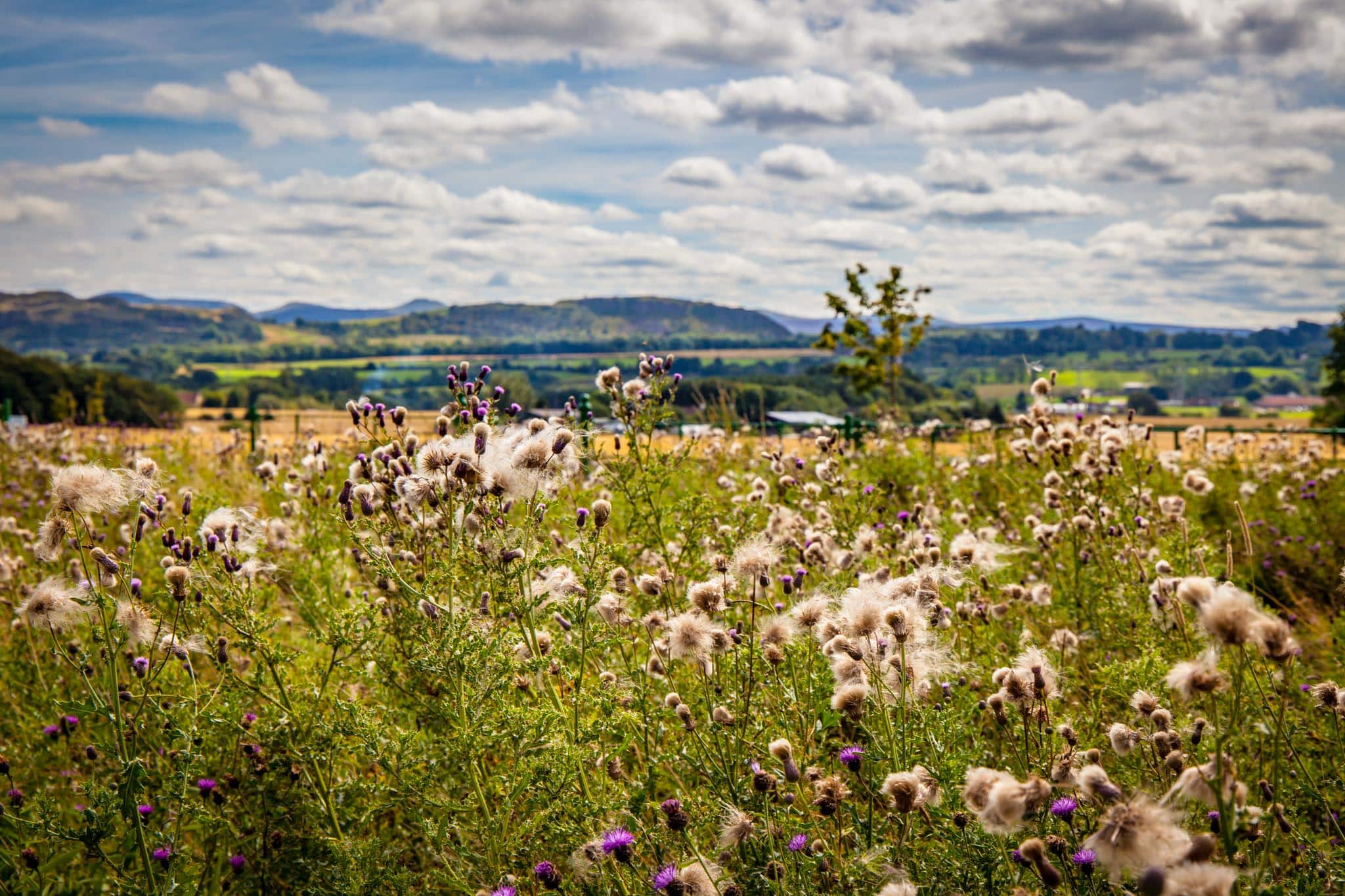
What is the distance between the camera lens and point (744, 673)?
3941 millimetres

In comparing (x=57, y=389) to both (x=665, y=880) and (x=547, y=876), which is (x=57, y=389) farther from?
(x=665, y=880)

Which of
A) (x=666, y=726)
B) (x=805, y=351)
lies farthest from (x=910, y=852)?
(x=805, y=351)

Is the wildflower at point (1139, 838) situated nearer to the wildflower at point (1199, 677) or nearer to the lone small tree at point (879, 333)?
the wildflower at point (1199, 677)

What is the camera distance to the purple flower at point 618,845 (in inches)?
103

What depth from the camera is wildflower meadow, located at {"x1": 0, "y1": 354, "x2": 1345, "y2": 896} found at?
2.73m

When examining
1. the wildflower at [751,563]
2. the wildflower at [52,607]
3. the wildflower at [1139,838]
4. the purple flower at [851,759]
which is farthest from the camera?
the wildflower at [751,563]

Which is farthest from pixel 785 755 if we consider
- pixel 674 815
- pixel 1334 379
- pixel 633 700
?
pixel 1334 379

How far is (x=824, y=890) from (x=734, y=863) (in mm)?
338

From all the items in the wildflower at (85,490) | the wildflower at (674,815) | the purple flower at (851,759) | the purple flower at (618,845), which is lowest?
the purple flower at (618,845)

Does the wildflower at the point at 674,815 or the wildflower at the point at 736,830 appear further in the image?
the wildflower at the point at 736,830

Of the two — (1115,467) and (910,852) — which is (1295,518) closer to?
(1115,467)

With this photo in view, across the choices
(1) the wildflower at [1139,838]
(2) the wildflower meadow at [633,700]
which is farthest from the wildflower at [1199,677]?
(1) the wildflower at [1139,838]

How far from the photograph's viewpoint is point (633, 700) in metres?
3.98

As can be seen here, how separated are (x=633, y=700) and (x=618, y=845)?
4.44 ft
